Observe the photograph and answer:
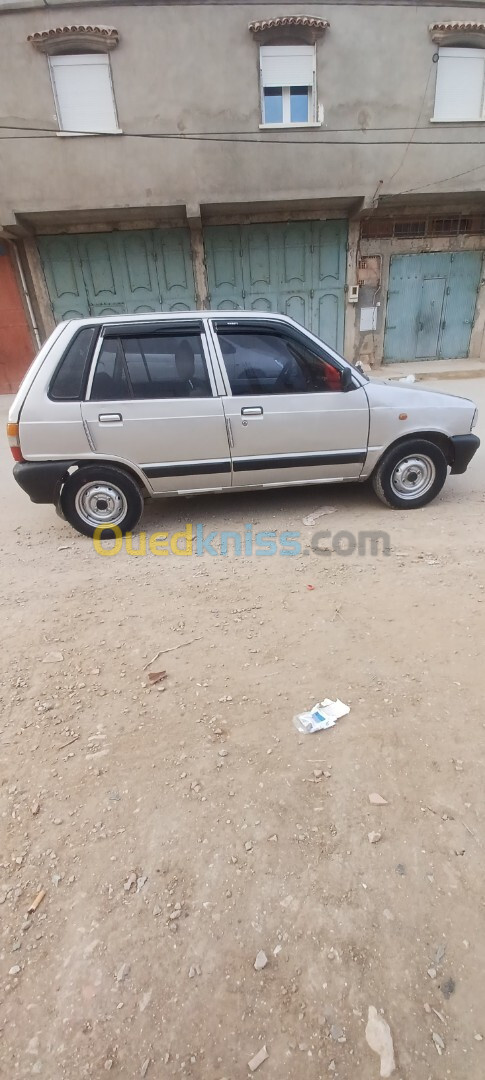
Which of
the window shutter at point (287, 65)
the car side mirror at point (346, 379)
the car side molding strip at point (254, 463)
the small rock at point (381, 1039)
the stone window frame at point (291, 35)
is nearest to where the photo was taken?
the small rock at point (381, 1039)

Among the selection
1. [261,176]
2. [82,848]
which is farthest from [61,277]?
[82,848]

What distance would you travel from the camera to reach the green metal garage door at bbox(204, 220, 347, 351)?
1202 cm

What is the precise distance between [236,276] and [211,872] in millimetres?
13163

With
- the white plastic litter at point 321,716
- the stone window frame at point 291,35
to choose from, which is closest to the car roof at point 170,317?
the white plastic litter at point 321,716

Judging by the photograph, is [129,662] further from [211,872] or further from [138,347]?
[138,347]

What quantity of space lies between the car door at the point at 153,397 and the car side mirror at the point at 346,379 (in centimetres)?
97

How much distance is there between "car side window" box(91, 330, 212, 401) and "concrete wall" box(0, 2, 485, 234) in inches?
360

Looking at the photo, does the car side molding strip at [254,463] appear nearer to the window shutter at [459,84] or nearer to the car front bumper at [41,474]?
the car front bumper at [41,474]

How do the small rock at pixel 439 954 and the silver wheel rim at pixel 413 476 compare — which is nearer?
the small rock at pixel 439 954

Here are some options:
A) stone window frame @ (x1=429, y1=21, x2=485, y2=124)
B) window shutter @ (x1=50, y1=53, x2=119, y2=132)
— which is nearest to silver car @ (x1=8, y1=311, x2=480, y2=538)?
window shutter @ (x1=50, y1=53, x2=119, y2=132)

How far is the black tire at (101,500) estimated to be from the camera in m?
3.99

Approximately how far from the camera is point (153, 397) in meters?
3.88

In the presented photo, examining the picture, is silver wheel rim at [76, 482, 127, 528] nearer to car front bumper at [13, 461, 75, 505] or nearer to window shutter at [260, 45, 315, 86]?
car front bumper at [13, 461, 75, 505]

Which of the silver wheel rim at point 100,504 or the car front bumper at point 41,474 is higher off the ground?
the car front bumper at point 41,474
